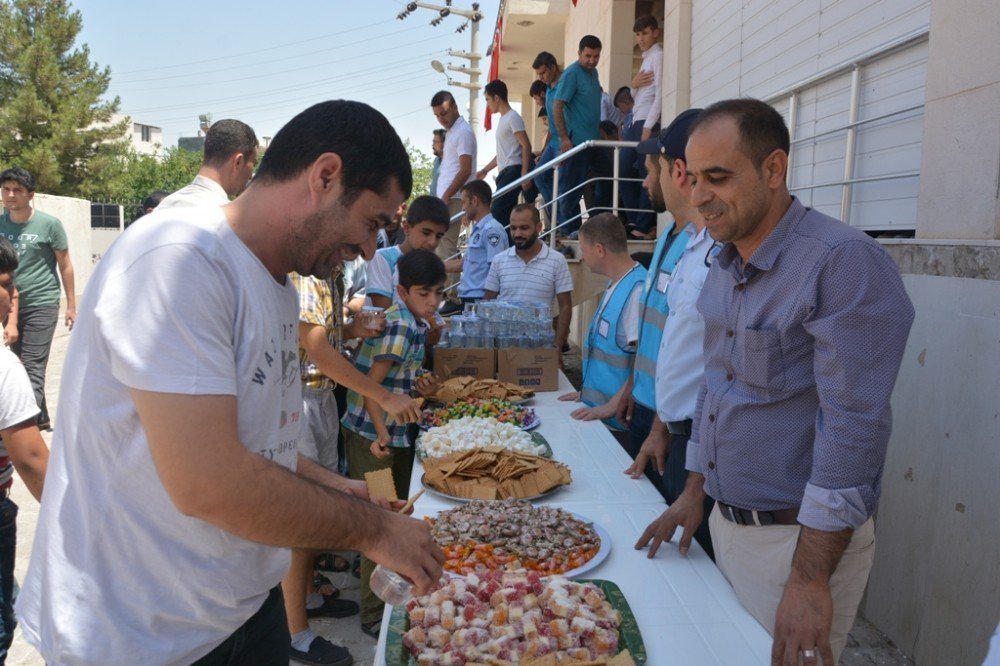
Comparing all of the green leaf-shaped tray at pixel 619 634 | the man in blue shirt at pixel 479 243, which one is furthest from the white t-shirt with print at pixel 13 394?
the man in blue shirt at pixel 479 243

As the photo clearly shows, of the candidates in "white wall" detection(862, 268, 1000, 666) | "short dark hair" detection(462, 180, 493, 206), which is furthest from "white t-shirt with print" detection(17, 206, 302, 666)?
"short dark hair" detection(462, 180, 493, 206)

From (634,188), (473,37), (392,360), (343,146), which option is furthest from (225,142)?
(473,37)

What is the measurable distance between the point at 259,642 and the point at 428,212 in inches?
130

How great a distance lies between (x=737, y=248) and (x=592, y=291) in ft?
19.0

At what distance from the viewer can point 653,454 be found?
9.27ft

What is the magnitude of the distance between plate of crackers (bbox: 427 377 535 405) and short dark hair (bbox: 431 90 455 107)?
4337 mm

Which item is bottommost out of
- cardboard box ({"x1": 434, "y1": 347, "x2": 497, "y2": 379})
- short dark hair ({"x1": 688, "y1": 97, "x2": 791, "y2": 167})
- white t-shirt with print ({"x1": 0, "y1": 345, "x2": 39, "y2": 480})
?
cardboard box ({"x1": 434, "y1": 347, "x2": 497, "y2": 379})

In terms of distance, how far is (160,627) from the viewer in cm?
132

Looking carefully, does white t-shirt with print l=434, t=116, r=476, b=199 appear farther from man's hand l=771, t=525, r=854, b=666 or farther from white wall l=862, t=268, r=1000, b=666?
man's hand l=771, t=525, r=854, b=666

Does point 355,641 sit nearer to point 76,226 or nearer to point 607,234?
point 607,234

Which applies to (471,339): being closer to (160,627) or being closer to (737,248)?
(737,248)

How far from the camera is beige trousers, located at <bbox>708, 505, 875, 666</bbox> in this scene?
1812mm

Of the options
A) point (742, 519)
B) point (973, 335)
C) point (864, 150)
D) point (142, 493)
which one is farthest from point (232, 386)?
point (864, 150)

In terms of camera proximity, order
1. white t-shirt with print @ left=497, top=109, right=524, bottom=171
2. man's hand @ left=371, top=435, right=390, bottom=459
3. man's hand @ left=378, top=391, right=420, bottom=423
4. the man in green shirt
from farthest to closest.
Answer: white t-shirt with print @ left=497, top=109, right=524, bottom=171
the man in green shirt
man's hand @ left=371, top=435, right=390, bottom=459
man's hand @ left=378, top=391, right=420, bottom=423
